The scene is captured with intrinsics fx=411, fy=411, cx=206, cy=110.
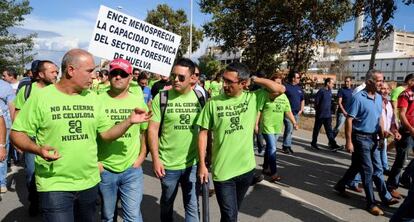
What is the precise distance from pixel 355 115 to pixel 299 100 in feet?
15.1

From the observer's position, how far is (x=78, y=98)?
2.98m

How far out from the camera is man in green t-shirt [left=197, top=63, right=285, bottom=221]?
3.53 metres

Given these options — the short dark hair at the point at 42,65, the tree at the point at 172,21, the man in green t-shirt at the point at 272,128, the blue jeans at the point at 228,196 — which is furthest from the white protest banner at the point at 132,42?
the tree at the point at 172,21

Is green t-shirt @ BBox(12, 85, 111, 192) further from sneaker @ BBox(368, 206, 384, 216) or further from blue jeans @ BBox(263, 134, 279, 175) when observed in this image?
blue jeans @ BBox(263, 134, 279, 175)

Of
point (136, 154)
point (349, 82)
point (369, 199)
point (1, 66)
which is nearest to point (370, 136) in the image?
point (369, 199)

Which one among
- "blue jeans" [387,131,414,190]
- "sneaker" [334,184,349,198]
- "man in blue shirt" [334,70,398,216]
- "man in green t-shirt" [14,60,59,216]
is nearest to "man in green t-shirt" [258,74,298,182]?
"sneaker" [334,184,349,198]

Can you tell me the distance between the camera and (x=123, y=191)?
3623 mm

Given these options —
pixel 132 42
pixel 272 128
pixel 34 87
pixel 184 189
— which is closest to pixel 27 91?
pixel 34 87

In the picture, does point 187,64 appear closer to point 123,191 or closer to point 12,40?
point 123,191

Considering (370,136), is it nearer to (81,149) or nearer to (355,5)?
(81,149)

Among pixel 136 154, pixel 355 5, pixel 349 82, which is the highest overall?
pixel 355 5

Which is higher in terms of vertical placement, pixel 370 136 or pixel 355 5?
pixel 355 5

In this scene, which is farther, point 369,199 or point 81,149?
point 369,199

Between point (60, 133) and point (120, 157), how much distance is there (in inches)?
31.7
